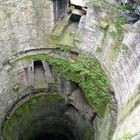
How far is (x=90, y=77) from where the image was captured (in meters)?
12.9

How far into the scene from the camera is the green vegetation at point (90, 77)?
12508 mm

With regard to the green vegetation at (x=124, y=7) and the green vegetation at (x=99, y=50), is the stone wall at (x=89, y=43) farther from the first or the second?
the green vegetation at (x=124, y=7)

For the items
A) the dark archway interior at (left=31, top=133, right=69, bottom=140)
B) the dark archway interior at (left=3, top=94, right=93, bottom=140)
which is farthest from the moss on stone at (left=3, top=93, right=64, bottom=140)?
the dark archway interior at (left=31, top=133, right=69, bottom=140)

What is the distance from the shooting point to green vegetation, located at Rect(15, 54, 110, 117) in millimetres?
12508

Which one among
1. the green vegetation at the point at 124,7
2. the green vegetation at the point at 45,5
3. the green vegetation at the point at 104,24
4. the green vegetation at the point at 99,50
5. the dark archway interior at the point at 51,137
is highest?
the green vegetation at the point at 45,5

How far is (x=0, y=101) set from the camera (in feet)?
43.8

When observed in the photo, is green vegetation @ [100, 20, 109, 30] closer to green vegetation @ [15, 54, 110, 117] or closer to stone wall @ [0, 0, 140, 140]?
stone wall @ [0, 0, 140, 140]

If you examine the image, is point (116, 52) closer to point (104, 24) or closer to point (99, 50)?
point (99, 50)

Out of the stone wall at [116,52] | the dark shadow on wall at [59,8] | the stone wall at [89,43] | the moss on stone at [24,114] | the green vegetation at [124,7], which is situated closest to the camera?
the stone wall at [116,52]

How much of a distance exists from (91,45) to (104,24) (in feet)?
4.34

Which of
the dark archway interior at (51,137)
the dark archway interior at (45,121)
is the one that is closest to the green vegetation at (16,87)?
the dark archway interior at (45,121)

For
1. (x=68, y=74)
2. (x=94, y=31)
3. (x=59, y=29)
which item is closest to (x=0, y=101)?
(x=68, y=74)

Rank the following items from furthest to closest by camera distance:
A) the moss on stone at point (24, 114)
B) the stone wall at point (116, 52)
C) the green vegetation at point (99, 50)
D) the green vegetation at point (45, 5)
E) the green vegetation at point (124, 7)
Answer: the moss on stone at point (24, 114) < the green vegetation at point (45, 5) < the green vegetation at point (99, 50) < the green vegetation at point (124, 7) < the stone wall at point (116, 52)

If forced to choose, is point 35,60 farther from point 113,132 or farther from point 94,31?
point 113,132
